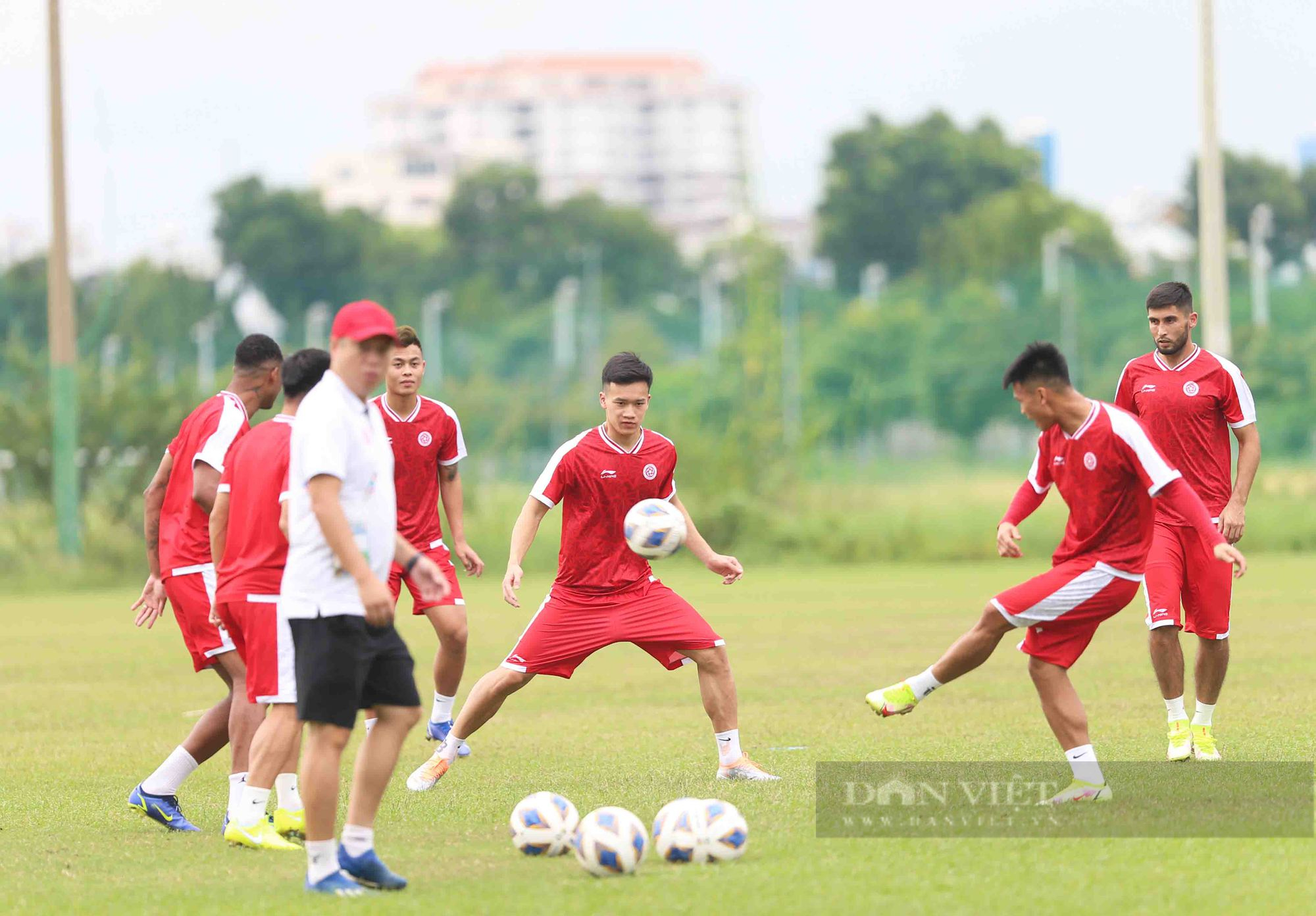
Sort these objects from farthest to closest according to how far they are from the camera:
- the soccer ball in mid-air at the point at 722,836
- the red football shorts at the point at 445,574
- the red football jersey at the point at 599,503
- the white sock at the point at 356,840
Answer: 1. the red football shorts at the point at 445,574
2. the red football jersey at the point at 599,503
3. the soccer ball in mid-air at the point at 722,836
4. the white sock at the point at 356,840

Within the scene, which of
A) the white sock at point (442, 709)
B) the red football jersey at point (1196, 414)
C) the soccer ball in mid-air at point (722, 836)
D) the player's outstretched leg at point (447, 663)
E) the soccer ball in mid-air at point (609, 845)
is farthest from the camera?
the white sock at point (442, 709)

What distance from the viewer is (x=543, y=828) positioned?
7066 mm

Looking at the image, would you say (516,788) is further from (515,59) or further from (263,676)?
(515,59)

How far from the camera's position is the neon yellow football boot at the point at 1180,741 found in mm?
9016

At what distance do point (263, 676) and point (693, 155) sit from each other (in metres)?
188

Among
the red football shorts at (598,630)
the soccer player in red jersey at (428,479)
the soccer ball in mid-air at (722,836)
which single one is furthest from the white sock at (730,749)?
the soccer ball in mid-air at (722,836)

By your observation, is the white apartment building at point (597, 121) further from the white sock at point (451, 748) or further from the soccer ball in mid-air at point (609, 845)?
the soccer ball in mid-air at point (609, 845)

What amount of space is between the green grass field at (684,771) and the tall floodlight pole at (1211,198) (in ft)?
26.3

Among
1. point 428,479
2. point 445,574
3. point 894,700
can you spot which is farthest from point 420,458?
point 894,700

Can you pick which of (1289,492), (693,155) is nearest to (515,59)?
(693,155)

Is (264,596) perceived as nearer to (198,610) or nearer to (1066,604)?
(198,610)

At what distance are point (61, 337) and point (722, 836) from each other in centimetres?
2297

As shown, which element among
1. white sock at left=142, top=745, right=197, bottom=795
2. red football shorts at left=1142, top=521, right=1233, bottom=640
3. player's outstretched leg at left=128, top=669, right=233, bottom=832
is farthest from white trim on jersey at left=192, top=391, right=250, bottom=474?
red football shorts at left=1142, top=521, right=1233, bottom=640

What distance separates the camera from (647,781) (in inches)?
352
